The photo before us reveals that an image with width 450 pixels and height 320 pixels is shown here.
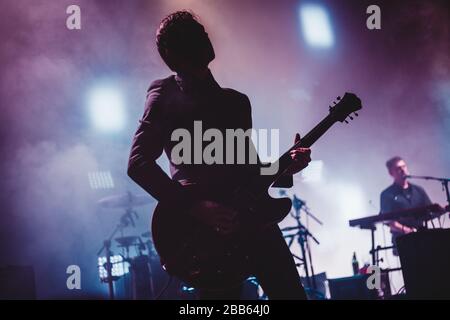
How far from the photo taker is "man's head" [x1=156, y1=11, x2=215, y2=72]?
212cm

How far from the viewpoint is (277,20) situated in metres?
7.50

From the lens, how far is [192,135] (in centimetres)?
207

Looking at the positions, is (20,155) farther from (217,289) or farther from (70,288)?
(217,289)

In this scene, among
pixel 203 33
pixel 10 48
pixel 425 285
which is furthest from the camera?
pixel 10 48

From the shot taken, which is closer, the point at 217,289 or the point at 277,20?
the point at 217,289

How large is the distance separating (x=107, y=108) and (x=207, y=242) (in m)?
5.30

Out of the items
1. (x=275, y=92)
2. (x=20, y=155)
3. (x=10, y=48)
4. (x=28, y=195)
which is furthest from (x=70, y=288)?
(x=275, y=92)

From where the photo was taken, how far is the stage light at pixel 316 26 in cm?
730

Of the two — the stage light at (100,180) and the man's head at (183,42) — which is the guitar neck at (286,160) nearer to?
the man's head at (183,42)

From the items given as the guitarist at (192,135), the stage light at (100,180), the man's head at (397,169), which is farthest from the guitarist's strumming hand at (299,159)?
the stage light at (100,180)

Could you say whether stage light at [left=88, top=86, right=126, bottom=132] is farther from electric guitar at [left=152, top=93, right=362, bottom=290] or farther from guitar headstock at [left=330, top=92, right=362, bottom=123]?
electric guitar at [left=152, top=93, right=362, bottom=290]

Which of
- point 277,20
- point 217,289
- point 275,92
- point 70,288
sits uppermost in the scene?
point 277,20

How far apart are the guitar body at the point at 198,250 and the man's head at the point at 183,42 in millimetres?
675
